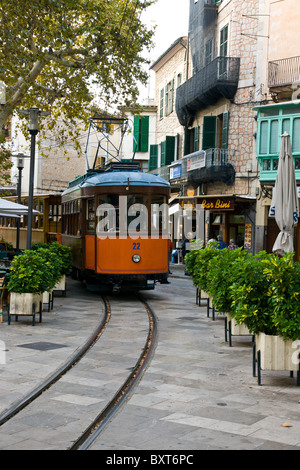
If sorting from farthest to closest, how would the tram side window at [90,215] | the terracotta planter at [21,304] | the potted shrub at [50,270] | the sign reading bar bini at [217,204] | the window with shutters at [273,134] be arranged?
the sign reading bar bini at [217,204] < the window with shutters at [273,134] < the tram side window at [90,215] < the potted shrub at [50,270] < the terracotta planter at [21,304]

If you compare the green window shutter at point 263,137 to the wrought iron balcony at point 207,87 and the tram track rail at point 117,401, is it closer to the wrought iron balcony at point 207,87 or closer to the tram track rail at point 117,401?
the wrought iron balcony at point 207,87

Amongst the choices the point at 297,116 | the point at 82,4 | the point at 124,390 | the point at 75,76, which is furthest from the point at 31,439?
the point at 297,116

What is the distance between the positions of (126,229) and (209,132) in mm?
13879

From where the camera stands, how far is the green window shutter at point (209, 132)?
91.8ft

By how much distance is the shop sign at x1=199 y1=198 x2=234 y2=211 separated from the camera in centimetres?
2509

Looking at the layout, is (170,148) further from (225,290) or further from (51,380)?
(51,380)

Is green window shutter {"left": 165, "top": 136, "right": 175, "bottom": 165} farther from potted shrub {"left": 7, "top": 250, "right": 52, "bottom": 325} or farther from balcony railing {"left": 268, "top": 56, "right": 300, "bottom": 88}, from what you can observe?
potted shrub {"left": 7, "top": 250, "right": 52, "bottom": 325}

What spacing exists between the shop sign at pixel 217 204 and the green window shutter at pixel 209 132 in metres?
2.54

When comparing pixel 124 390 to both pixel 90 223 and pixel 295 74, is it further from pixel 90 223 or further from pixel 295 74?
pixel 295 74

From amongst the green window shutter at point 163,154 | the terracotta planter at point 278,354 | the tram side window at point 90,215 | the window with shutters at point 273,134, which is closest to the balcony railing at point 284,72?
the window with shutters at point 273,134

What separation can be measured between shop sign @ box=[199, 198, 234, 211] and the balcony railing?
15.7 ft

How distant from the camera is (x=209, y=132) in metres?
28.0

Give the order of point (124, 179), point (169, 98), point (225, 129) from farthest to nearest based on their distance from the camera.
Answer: point (169, 98), point (225, 129), point (124, 179)

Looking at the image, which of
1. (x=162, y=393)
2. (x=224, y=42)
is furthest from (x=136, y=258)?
(x=224, y=42)
